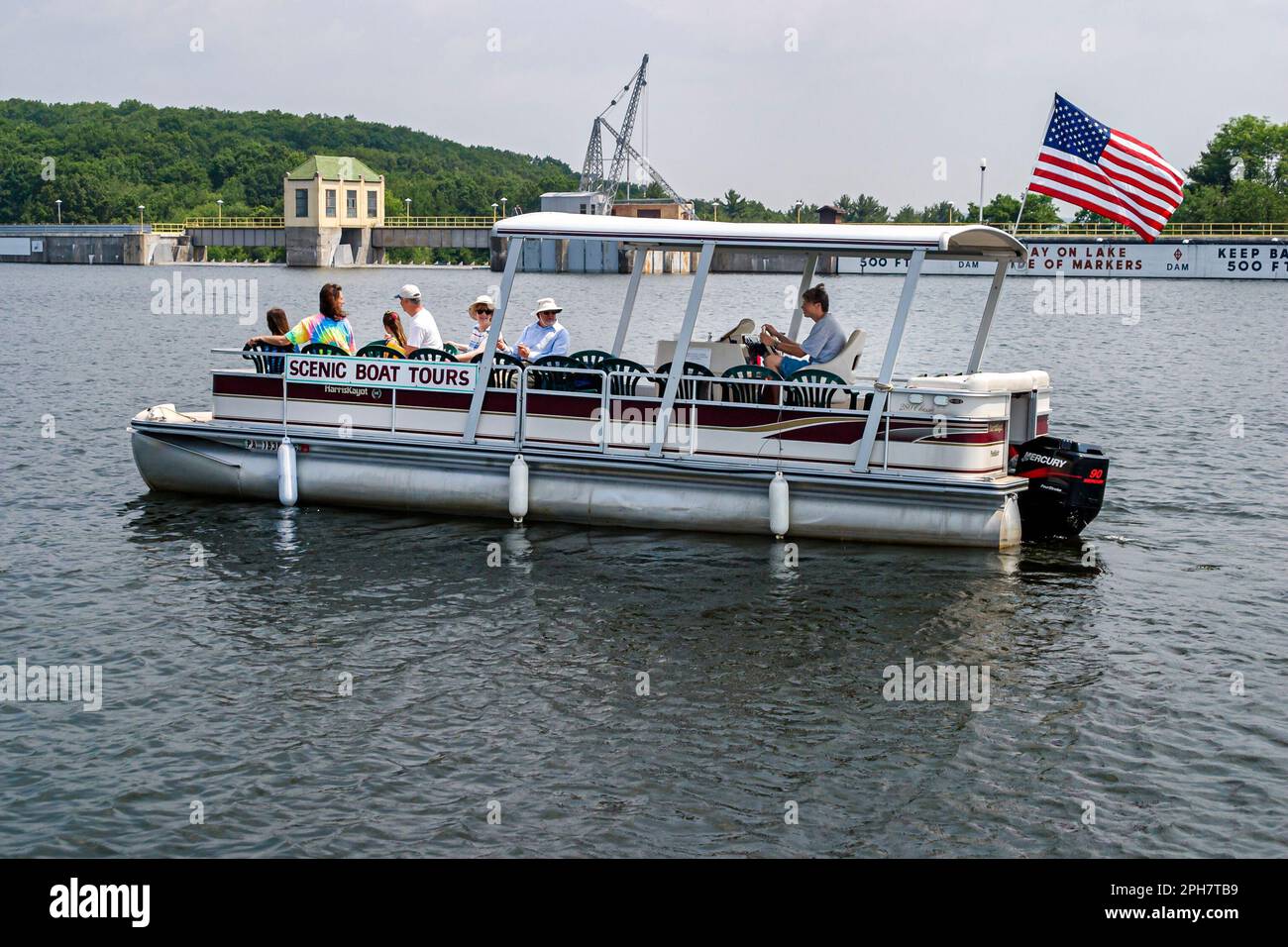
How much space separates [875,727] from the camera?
409 inches

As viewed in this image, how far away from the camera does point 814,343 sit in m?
15.1

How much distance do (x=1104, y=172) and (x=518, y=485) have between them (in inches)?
294

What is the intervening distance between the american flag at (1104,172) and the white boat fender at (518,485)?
649cm

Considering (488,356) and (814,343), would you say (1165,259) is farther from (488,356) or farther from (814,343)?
(488,356)

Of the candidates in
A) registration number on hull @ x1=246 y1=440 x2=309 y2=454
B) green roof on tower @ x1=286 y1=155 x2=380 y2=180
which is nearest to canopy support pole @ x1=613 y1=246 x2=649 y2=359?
registration number on hull @ x1=246 y1=440 x2=309 y2=454

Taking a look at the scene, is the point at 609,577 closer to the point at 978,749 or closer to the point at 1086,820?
the point at 978,749

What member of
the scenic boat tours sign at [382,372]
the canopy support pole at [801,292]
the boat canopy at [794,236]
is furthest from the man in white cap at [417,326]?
the canopy support pole at [801,292]

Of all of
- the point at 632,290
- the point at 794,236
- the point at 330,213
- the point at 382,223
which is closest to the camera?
the point at 794,236

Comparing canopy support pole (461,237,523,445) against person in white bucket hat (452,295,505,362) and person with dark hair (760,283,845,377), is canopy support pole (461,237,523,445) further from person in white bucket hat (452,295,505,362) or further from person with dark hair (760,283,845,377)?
person with dark hair (760,283,845,377)

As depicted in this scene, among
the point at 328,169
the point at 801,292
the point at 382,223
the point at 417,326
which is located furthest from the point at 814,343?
the point at 382,223

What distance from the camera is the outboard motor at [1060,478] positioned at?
14.8 metres

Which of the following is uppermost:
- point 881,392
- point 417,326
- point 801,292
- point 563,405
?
point 801,292

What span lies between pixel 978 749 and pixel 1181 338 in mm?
47066

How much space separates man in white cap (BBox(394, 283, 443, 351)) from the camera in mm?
16625
